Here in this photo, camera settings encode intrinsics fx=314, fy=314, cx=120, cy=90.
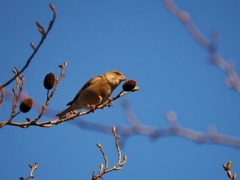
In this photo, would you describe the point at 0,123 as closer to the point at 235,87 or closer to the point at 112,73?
the point at 235,87

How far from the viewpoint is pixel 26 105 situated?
369cm

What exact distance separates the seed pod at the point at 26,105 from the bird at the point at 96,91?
243 cm

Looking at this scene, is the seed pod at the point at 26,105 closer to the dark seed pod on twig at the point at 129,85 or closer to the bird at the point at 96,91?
the dark seed pod on twig at the point at 129,85

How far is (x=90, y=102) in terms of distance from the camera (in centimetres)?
Result: 643

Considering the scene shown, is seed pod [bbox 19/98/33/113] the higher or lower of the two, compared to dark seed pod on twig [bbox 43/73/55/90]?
lower

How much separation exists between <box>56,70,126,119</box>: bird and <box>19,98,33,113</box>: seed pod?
2.43 m

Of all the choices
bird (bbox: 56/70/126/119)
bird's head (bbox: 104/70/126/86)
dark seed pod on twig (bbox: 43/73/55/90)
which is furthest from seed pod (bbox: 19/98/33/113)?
bird's head (bbox: 104/70/126/86)

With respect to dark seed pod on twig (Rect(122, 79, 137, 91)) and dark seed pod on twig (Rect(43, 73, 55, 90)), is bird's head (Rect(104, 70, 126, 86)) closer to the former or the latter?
dark seed pod on twig (Rect(122, 79, 137, 91))

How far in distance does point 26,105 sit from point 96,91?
2738mm

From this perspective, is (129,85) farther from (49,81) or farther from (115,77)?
(115,77)

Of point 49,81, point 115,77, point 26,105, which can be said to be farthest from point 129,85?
point 115,77

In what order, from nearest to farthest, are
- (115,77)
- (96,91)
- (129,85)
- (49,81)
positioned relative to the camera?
(49,81) → (129,85) → (96,91) → (115,77)

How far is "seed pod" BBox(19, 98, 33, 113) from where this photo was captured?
12.1ft

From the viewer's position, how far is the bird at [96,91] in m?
6.38
